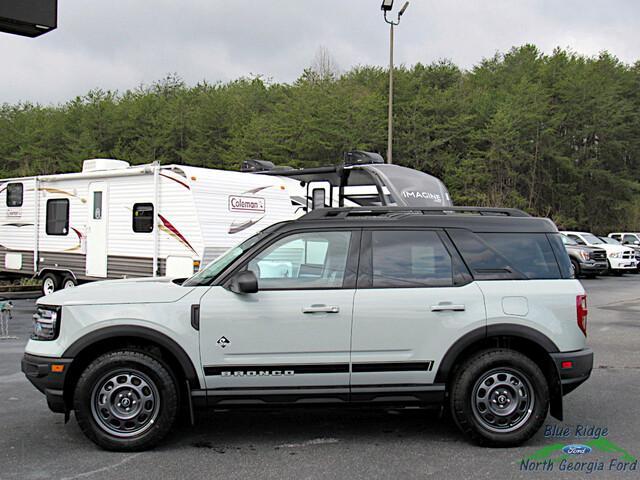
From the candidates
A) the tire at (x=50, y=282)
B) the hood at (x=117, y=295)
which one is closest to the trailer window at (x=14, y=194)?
the tire at (x=50, y=282)

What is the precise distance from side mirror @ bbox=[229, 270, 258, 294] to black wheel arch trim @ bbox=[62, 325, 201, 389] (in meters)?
0.61

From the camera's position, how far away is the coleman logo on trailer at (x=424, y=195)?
46.6ft

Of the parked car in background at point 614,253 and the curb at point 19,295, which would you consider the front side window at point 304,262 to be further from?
the parked car in background at point 614,253

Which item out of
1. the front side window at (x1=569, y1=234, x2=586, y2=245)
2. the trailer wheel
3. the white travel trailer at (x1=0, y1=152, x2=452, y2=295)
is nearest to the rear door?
the white travel trailer at (x1=0, y1=152, x2=452, y2=295)

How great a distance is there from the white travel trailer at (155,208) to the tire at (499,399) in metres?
7.26

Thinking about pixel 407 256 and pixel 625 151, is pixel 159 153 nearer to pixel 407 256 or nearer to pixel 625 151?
pixel 625 151

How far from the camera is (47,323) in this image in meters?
5.30

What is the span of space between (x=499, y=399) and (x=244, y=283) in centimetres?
219

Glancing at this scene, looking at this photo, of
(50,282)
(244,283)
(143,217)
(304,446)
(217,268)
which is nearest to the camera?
(244,283)

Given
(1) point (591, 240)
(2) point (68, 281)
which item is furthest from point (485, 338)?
(1) point (591, 240)

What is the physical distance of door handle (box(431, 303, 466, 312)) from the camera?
5.30m

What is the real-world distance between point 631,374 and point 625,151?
4265cm

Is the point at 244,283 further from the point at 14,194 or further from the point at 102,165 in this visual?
the point at 14,194

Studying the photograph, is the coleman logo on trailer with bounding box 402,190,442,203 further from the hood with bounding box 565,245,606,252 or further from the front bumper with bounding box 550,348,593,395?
the hood with bounding box 565,245,606,252
